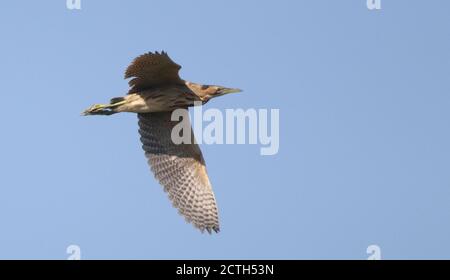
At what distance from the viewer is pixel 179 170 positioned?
1544 cm

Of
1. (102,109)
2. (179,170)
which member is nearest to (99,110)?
(102,109)

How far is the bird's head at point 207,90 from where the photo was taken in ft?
47.9

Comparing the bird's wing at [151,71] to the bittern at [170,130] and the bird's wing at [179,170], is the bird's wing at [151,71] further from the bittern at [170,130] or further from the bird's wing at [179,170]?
the bird's wing at [179,170]

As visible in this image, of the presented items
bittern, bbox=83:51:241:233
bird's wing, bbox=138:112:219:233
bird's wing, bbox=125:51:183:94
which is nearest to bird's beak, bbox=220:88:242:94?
bittern, bbox=83:51:241:233

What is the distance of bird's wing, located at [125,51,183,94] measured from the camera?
45.0 feet

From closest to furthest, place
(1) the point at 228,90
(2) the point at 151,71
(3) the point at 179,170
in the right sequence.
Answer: (2) the point at 151,71, (1) the point at 228,90, (3) the point at 179,170

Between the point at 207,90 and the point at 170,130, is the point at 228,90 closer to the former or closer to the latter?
the point at 207,90

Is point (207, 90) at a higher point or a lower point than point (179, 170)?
higher

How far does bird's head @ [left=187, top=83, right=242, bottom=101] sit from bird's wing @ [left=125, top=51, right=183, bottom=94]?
0.80 feet

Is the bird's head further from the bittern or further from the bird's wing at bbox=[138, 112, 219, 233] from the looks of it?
the bird's wing at bbox=[138, 112, 219, 233]

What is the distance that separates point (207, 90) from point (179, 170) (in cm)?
138
